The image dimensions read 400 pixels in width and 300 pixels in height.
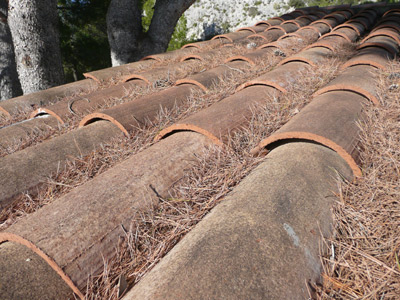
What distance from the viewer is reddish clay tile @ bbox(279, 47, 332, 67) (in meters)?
2.89

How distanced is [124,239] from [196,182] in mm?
447

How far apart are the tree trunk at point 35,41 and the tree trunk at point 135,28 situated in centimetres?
142

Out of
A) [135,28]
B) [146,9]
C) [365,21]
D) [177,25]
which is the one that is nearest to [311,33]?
[365,21]

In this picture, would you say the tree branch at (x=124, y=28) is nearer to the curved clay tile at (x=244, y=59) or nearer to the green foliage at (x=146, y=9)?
the curved clay tile at (x=244, y=59)

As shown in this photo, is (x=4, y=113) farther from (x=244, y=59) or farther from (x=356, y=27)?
(x=356, y=27)

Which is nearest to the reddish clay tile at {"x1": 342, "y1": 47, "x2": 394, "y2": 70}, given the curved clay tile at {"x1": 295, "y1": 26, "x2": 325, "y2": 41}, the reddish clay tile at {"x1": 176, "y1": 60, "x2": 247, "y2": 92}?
the reddish clay tile at {"x1": 176, "y1": 60, "x2": 247, "y2": 92}

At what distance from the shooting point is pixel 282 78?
2.41 metres

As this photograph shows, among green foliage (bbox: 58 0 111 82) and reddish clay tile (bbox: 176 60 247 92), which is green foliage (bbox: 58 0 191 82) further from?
reddish clay tile (bbox: 176 60 247 92)

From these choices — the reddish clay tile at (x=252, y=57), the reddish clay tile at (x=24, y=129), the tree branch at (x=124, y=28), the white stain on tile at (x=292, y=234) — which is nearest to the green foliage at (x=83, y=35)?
the tree branch at (x=124, y=28)

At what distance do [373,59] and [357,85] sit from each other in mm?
930

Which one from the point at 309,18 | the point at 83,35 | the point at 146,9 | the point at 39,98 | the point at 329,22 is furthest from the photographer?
the point at 146,9

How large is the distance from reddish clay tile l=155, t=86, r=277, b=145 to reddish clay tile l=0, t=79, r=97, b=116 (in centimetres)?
194

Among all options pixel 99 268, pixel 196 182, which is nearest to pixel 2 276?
pixel 99 268

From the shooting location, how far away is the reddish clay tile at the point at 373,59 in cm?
256
